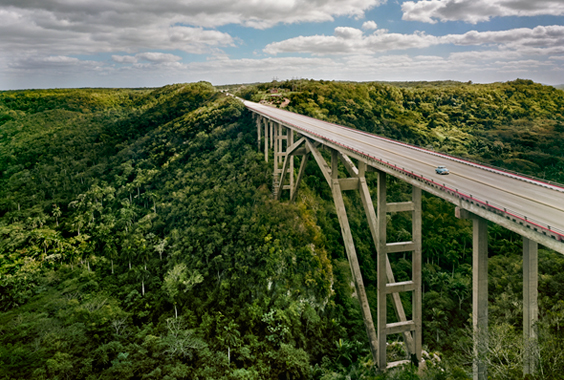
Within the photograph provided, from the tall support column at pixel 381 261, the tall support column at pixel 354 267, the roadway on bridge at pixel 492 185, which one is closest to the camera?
the roadway on bridge at pixel 492 185

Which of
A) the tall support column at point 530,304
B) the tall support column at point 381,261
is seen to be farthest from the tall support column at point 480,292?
the tall support column at point 381,261

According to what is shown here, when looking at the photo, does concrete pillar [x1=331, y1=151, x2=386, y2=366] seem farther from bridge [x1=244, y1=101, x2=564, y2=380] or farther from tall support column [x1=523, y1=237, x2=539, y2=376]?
tall support column [x1=523, y1=237, x2=539, y2=376]

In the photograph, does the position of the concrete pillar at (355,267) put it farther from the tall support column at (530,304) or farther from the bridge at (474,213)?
the tall support column at (530,304)

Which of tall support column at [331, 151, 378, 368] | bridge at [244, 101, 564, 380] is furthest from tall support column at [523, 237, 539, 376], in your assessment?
tall support column at [331, 151, 378, 368]

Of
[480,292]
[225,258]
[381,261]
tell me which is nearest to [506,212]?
[480,292]

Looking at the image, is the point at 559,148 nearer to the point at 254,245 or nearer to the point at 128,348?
the point at 254,245
